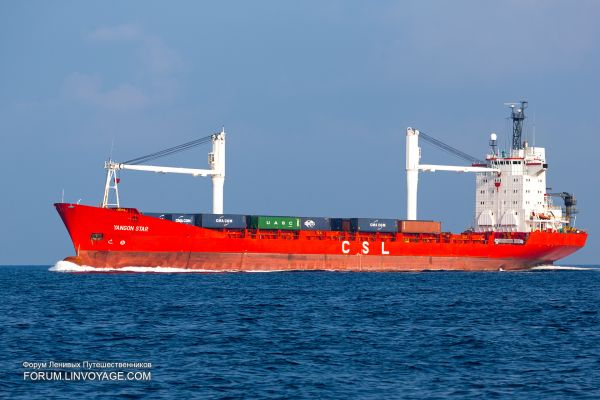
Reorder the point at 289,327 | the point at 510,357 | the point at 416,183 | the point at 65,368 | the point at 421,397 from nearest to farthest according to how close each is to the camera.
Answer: the point at 421,397, the point at 65,368, the point at 510,357, the point at 289,327, the point at 416,183

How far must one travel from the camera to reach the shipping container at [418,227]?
219 ft

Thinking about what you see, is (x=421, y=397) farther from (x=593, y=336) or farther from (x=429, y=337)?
(x=593, y=336)

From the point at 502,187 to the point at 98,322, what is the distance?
169ft

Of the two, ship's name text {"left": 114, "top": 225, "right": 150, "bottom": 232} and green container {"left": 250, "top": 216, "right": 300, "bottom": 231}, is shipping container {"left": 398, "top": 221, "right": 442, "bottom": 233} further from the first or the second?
ship's name text {"left": 114, "top": 225, "right": 150, "bottom": 232}

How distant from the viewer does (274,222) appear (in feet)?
204

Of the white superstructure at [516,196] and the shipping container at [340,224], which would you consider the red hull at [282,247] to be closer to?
the shipping container at [340,224]

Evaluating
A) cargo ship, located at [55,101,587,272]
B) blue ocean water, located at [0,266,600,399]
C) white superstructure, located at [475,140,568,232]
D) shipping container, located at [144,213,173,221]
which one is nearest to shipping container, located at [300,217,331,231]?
cargo ship, located at [55,101,587,272]

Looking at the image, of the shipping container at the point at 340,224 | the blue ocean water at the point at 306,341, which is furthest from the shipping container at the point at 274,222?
the blue ocean water at the point at 306,341

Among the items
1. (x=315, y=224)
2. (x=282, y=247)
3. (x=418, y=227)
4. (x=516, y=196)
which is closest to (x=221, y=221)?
(x=282, y=247)

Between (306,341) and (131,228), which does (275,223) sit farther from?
(306,341)

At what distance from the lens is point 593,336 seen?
92.6 feet

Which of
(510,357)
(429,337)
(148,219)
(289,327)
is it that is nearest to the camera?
(510,357)

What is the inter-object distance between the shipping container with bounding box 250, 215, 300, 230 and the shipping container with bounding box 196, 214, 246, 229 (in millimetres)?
876

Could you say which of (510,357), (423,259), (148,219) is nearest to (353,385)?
(510,357)
